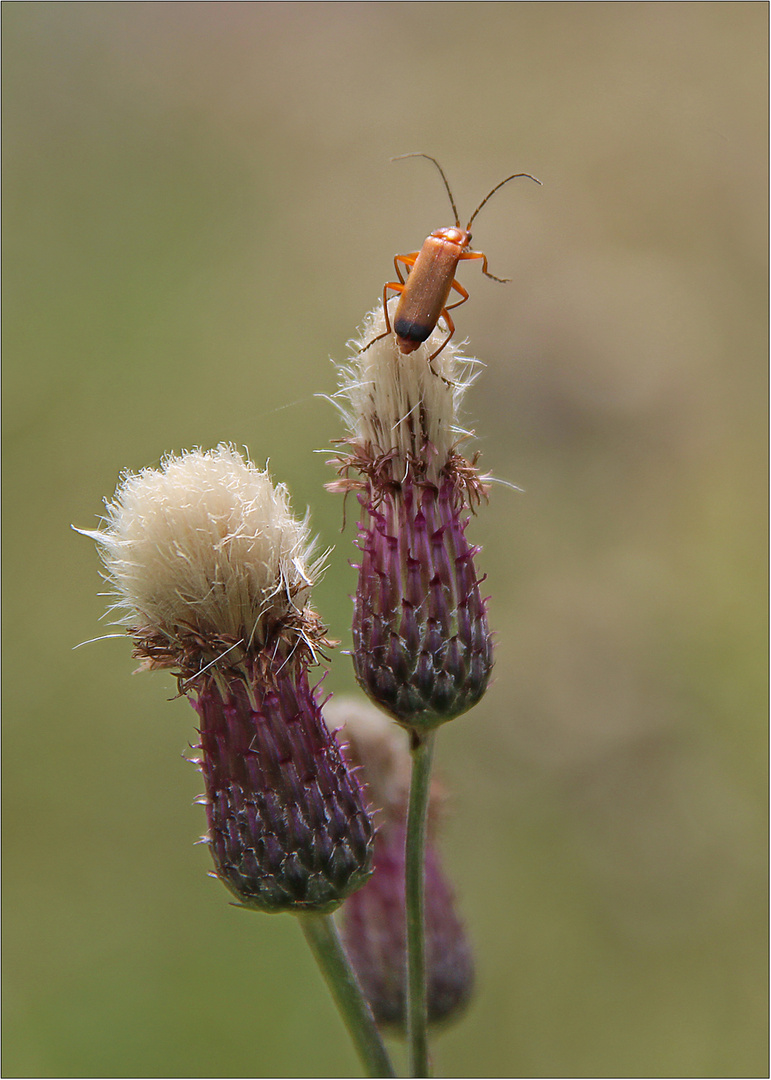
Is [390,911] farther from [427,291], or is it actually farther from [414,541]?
[427,291]

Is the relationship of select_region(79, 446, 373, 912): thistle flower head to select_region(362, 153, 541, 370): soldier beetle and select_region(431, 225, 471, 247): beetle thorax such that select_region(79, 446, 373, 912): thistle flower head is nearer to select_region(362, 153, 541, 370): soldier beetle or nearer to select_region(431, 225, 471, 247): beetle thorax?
select_region(362, 153, 541, 370): soldier beetle

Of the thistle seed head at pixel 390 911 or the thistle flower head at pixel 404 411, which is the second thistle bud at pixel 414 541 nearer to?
the thistle flower head at pixel 404 411

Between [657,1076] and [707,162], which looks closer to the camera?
[657,1076]

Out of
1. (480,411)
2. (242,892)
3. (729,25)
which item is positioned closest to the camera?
(242,892)

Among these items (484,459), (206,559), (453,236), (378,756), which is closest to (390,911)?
(378,756)

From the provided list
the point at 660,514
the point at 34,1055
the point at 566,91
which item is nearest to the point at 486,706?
the point at 660,514

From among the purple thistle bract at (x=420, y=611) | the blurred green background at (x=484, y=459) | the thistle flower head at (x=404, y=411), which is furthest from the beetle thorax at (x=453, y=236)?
the blurred green background at (x=484, y=459)

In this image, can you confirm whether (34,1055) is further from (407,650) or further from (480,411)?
(480,411)
